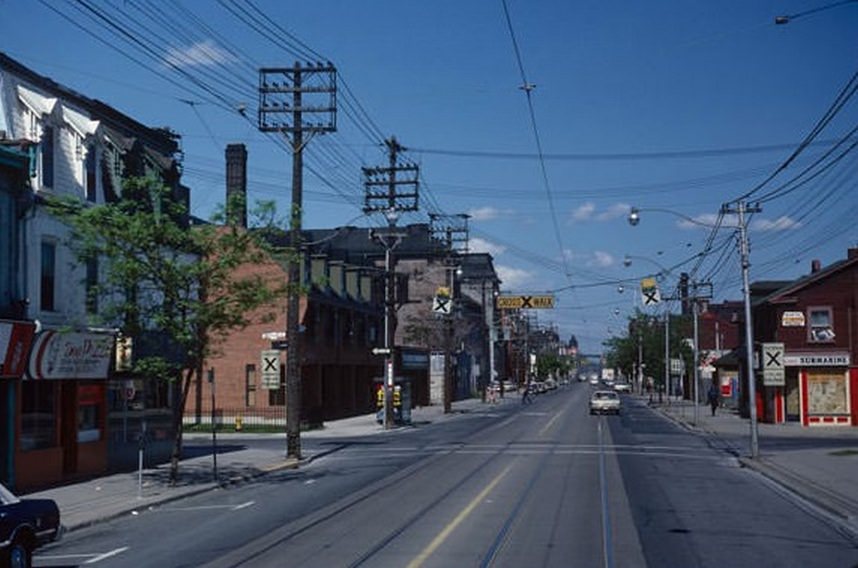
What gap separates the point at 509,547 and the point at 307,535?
132 inches

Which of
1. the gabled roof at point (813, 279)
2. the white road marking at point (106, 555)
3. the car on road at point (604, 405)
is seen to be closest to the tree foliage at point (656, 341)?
the car on road at point (604, 405)

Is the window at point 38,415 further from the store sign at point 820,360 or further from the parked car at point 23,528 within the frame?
the store sign at point 820,360

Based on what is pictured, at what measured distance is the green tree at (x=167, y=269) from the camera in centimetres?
2252

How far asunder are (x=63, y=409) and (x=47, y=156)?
245 inches

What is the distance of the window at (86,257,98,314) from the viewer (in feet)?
75.8

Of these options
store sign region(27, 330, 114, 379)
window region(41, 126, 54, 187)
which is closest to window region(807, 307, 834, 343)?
store sign region(27, 330, 114, 379)

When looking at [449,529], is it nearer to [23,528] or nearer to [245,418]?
[23,528]

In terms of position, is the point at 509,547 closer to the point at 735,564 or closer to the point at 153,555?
the point at 735,564

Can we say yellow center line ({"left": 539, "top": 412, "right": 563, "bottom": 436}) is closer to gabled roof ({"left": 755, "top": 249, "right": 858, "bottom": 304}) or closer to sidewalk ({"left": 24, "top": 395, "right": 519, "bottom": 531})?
sidewalk ({"left": 24, "top": 395, "right": 519, "bottom": 531})

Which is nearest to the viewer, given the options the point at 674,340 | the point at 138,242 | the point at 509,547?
the point at 509,547

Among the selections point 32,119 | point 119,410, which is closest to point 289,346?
point 119,410

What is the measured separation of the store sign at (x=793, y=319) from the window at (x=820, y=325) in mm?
488

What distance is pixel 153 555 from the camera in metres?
14.7

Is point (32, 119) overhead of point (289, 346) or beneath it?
overhead
